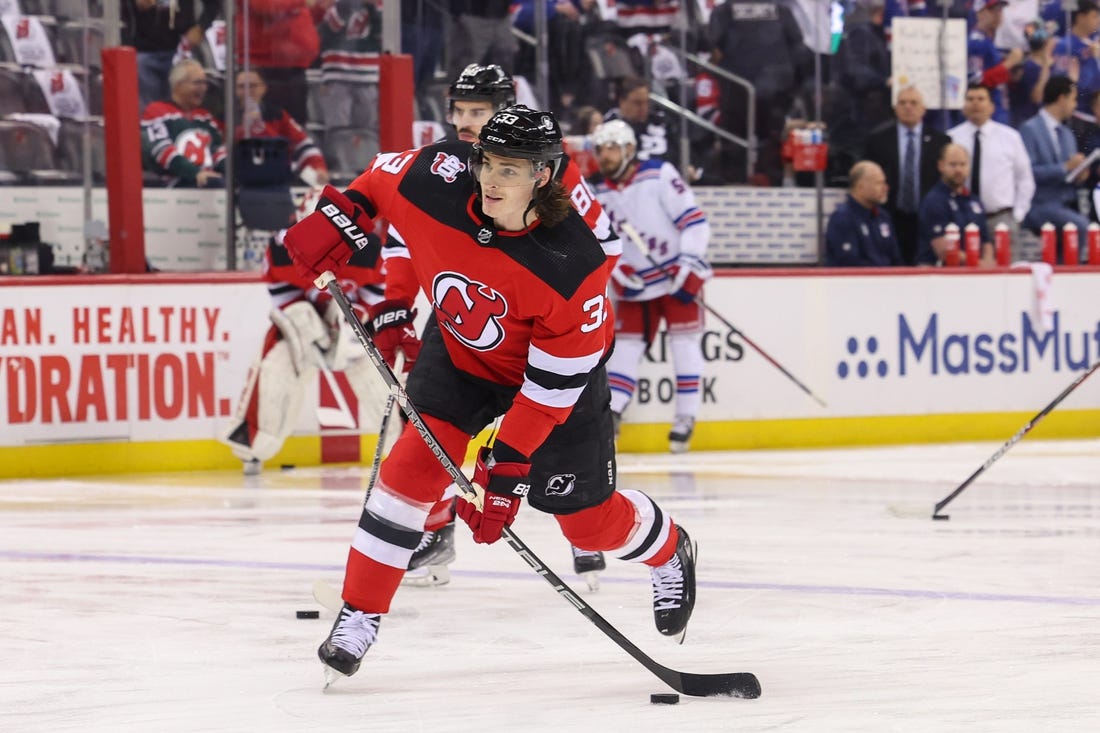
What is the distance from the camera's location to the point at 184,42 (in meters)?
7.95

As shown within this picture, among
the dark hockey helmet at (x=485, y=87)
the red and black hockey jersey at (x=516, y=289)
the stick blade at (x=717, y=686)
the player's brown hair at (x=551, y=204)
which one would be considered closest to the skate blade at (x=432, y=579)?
the dark hockey helmet at (x=485, y=87)

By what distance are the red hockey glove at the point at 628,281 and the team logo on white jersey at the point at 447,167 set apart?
4.74 metres

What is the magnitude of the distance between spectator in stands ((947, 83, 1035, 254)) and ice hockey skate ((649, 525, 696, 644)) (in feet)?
20.8

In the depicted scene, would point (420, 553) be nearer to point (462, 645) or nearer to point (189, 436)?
point (462, 645)

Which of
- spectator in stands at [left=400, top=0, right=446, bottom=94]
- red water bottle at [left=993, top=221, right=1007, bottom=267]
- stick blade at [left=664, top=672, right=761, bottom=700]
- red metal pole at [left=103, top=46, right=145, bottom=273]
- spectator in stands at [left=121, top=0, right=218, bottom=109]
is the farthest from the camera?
red water bottle at [left=993, top=221, right=1007, bottom=267]

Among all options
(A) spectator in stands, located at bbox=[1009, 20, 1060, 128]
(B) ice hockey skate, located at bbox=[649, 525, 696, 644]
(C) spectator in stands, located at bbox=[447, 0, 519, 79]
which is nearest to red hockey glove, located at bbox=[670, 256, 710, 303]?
(C) spectator in stands, located at bbox=[447, 0, 519, 79]

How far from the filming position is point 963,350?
9.05m

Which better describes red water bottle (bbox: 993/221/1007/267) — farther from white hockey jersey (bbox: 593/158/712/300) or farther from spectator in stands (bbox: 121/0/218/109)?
spectator in stands (bbox: 121/0/218/109)

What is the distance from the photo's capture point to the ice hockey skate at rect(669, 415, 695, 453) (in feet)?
27.4

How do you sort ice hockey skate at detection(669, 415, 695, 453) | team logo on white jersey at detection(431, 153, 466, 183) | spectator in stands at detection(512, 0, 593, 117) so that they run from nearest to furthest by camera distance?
team logo on white jersey at detection(431, 153, 466, 183)
ice hockey skate at detection(669, 415, 695, 453)
spectator in stands at detection(512, 0, 593, 117)

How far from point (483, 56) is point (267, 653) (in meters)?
5.27

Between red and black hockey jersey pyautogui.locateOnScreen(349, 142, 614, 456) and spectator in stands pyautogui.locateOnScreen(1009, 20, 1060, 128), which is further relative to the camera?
spectator in stands pyautogui.locateOnScreen(1009, 20, 1060, 128)

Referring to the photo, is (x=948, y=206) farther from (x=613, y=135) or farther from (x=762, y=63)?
(x=613, y=135)

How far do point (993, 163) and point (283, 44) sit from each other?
13.2ft
